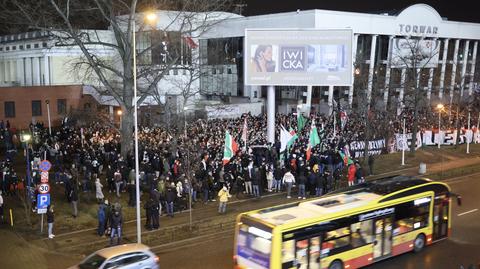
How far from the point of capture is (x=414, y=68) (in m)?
41.0

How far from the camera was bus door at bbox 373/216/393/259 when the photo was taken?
1598 centimetres

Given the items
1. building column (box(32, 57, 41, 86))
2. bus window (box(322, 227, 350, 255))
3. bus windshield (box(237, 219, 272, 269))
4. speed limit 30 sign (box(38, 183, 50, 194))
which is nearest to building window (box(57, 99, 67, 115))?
building column (box(32, 57, 41, 86))

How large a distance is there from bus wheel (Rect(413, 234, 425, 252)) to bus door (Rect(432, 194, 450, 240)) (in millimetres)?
586

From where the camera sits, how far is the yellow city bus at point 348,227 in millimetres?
13781

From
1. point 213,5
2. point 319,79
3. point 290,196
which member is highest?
point 213,5

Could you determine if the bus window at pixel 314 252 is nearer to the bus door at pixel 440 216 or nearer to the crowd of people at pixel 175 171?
the bus door at pixel 440 216

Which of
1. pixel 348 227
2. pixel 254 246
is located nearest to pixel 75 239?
pixel 254 246

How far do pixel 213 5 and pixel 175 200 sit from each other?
11.5m

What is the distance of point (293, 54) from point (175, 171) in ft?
38.1

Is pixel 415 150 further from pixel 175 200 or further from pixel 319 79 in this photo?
pixel 175 200

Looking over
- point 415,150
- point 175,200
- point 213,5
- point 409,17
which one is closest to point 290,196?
point 175,200

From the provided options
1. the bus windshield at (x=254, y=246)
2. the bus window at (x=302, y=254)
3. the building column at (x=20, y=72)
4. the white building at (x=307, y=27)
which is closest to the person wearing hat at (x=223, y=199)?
the bus windshield at (x=254, y=246)

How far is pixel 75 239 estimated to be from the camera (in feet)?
62.2

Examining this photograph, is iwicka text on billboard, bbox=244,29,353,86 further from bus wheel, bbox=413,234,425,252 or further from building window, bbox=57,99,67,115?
building window, bbox=57,99,67,115
